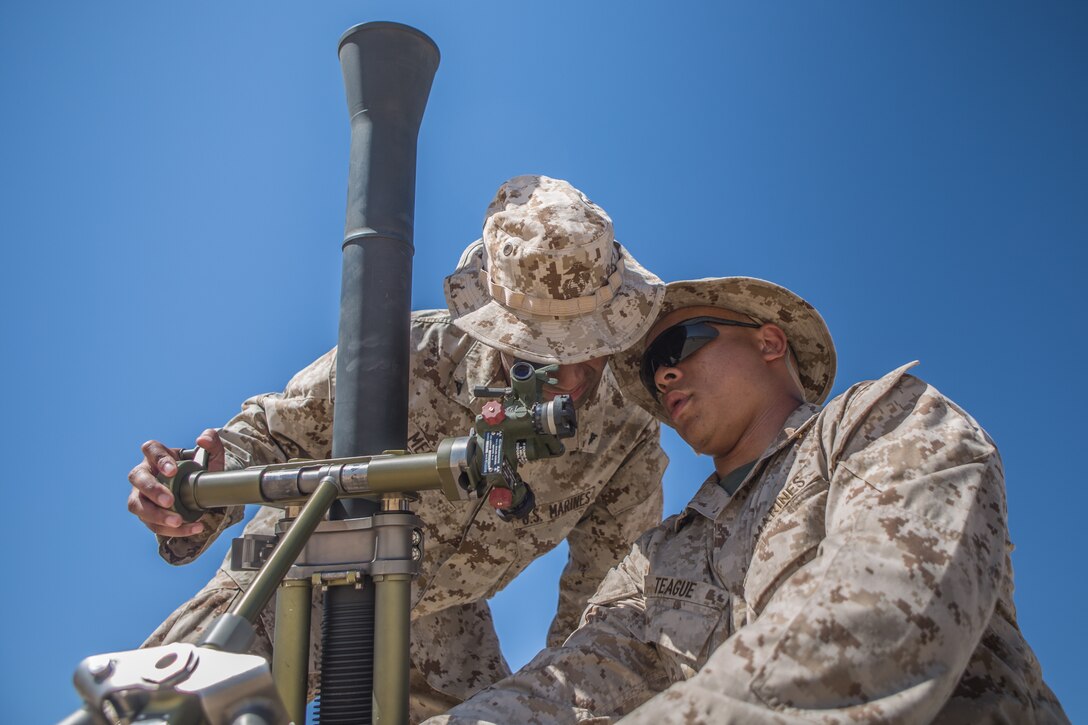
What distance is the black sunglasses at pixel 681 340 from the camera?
418cm

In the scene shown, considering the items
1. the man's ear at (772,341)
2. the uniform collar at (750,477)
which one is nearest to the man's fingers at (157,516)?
the uniform collar at (750,477)

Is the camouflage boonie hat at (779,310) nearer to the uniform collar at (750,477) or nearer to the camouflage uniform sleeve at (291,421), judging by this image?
the uniform collar at (750,477)

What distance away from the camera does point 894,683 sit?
6.88ft

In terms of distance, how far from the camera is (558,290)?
4234 millimetres

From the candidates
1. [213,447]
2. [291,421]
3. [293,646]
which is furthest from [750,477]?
[291,421]

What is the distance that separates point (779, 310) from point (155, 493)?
2784mm

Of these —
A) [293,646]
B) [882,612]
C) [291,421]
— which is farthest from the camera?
[291,421]

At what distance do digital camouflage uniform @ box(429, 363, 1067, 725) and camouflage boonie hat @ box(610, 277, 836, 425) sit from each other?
57cm

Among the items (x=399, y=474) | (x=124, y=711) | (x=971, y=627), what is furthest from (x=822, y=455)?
(x=124, y=711)

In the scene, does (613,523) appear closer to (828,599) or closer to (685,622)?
(685,622)

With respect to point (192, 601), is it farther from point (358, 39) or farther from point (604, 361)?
point (358, 39)

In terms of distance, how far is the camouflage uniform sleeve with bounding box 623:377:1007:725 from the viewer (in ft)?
6.79

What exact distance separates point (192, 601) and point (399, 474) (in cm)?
214

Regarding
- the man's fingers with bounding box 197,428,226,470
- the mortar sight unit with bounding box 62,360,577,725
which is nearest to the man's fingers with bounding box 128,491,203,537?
the mortar sight unit with bounding box 62,360,577,725
